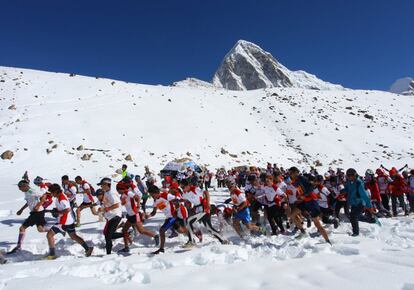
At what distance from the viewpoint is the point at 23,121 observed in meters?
30.8

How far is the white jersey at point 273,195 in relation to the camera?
9.12m

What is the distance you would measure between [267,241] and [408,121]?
165ft

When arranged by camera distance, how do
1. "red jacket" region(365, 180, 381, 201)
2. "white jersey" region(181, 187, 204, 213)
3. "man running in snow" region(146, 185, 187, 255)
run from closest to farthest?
"man running in snow" region(146, 185, 187, 255) < "white jersey" region(181, 187, 204, 213) < "red jacket" region(365, 180, 381, 201)

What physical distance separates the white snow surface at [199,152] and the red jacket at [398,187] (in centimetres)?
139

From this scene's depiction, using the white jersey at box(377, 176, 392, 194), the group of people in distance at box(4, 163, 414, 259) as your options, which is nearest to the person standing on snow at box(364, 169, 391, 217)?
the white jersey at box(377, 176, 392, 194)

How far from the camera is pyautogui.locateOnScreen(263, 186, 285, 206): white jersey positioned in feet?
29.9

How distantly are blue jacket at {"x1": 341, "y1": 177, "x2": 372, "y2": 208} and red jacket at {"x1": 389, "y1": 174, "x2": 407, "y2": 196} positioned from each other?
4.63 metres

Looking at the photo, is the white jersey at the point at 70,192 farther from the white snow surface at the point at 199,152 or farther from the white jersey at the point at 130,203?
the white jersey at the point at 130,203

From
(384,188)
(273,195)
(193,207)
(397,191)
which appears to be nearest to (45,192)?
(193,207)

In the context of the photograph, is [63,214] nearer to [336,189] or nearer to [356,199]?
[356,199]

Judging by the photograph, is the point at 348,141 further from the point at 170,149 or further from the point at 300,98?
the point at 170,149

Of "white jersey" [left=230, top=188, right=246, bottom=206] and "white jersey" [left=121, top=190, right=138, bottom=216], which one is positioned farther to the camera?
"white jersey" [left=230, top=188, right=246, bottom=206]

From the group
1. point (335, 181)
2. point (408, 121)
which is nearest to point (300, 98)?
point (408, 121)

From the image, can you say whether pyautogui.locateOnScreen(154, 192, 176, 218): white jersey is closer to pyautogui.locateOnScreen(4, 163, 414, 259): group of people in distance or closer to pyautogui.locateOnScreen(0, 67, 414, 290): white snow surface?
pyautogui.locateOnScreen(4, 163, 414, 259): group of people in distance
